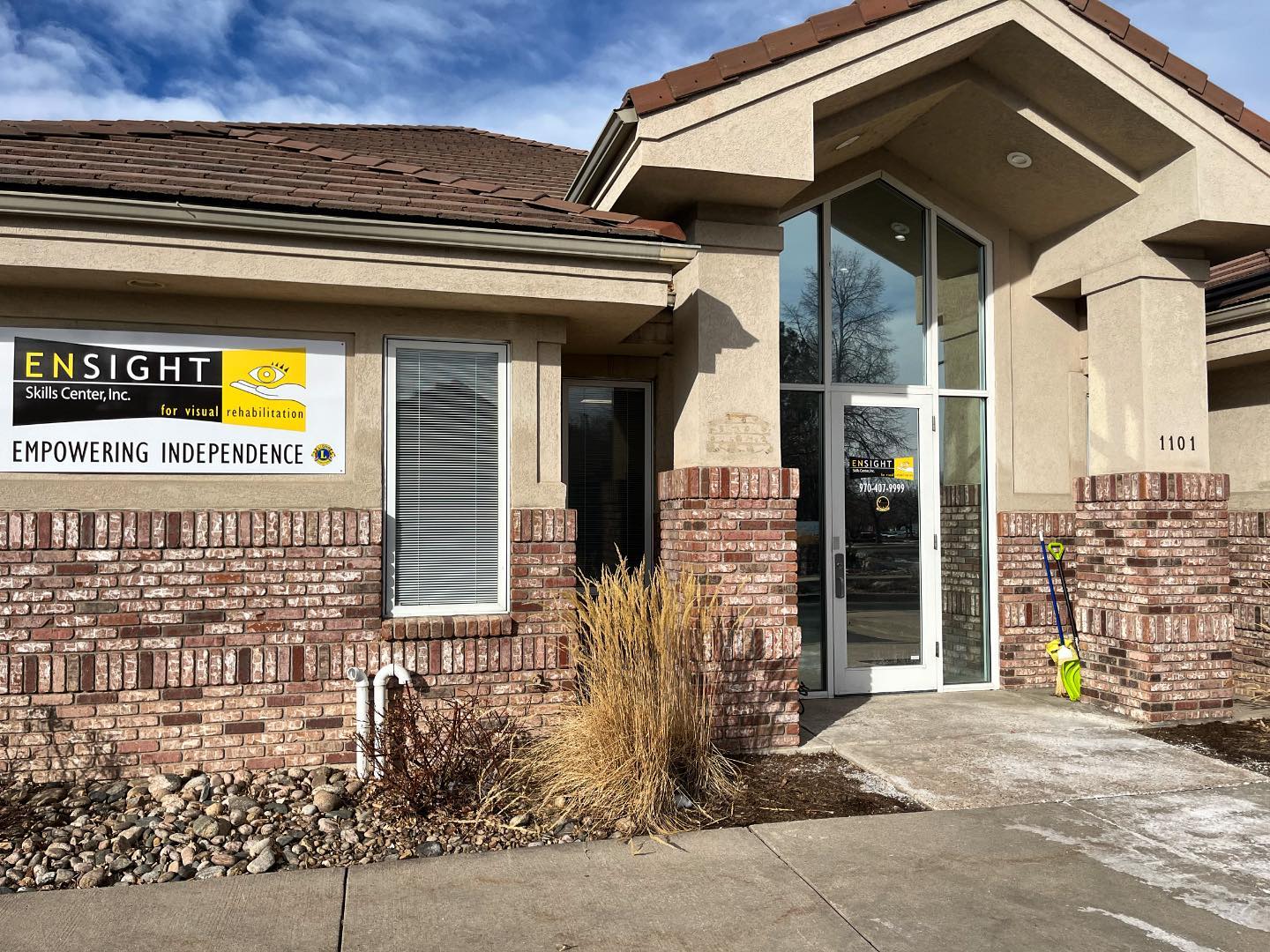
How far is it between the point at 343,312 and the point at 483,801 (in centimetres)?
312

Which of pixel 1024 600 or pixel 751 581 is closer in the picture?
pixel 751 581

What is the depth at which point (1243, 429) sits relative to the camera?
852 cm

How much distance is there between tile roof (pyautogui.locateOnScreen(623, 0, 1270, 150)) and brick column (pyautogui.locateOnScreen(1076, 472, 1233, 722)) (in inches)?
109

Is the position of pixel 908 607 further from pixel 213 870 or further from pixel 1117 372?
pixel 213 870

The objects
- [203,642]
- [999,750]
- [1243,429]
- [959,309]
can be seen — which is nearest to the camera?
[203,642]

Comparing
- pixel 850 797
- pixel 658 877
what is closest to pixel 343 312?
pixel 658 877

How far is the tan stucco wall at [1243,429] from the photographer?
327 inches

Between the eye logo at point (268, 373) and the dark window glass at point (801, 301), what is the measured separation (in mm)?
4001

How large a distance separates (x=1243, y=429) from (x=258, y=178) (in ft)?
28.2

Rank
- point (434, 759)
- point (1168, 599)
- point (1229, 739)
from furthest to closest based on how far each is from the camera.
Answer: point (1168, 599), point (1229, 739), point (434, 759)

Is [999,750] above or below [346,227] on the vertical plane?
below

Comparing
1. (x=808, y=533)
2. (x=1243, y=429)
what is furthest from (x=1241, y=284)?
(x=808, y=533)

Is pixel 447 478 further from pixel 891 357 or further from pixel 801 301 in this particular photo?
pixel 891 357

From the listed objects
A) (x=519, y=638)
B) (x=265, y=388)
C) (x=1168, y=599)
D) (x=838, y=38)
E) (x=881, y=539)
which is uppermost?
(x=838, y=38)
